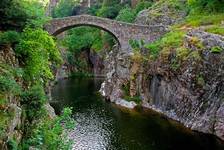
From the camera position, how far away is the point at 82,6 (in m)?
123

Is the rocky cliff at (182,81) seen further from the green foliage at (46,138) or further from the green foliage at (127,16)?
the green foliage at (127,16)

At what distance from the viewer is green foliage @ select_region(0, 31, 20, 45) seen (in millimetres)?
29353

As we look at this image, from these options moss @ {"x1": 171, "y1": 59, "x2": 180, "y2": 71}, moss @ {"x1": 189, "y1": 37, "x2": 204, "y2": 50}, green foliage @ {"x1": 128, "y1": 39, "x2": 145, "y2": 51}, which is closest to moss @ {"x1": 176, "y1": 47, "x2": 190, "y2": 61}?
moss @ {"x1": 171, "y1": 59, "x2": 180, "y2": 71}

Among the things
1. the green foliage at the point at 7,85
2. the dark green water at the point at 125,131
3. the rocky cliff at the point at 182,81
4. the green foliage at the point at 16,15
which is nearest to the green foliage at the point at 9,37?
the green foliage at the point at 16,15

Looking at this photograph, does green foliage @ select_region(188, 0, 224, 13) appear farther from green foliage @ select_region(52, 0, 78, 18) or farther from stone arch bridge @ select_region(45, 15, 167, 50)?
green foliage @ select_region(52, 0, 78, 18)

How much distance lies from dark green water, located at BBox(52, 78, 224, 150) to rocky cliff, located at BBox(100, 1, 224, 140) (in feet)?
5.64

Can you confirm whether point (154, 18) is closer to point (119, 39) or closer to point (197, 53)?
point (119, 39)

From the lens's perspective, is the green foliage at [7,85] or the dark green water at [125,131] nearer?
the green foliage at [7,85]

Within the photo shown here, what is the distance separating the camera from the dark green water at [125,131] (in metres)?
37.7

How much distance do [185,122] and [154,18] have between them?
26.4 m

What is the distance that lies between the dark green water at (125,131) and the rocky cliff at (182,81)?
67.7 inches

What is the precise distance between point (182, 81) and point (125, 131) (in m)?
10.8

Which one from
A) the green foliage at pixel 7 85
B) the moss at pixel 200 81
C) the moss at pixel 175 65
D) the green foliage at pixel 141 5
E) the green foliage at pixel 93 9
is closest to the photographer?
the green foliage at pixel 7 85

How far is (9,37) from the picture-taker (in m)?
29.8
